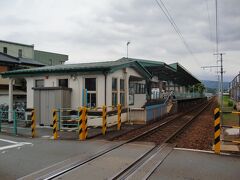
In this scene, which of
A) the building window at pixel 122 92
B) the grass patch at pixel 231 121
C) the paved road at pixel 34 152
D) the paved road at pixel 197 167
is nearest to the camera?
the paved road at pixel 197 167

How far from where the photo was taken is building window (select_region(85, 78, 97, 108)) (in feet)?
44.9

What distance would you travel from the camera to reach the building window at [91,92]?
44.9 feet

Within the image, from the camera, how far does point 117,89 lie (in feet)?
48.9

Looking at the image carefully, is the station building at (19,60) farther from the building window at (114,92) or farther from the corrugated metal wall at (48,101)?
the building window at (114,92)

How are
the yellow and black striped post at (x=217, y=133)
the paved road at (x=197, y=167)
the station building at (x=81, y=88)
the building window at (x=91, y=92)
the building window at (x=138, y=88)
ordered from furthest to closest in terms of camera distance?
the building window at (x=138, y=88) < the building window at (x=91, y=92) < the station building at (x=81, y=88) < the yellow and black striped post at (x=217, y=133) < the paved road at (x=197, y=167)

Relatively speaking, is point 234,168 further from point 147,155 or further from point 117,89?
point 117,89

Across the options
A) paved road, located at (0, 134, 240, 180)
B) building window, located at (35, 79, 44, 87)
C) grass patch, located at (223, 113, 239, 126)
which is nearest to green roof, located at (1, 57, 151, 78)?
building window, located at (35, 79, 44, 87)

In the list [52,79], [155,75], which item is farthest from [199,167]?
[155,75]

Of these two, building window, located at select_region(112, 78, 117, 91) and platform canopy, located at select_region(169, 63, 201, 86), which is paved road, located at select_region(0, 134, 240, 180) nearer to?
building window, located at select_region(112, 78, 117, 91)

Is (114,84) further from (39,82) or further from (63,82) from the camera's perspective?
(39,82)

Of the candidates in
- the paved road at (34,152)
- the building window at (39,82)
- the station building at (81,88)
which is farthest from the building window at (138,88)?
the paved road at (34,152)

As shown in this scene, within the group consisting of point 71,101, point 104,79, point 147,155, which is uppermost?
point 104,79

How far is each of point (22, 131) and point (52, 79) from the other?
12.4ft

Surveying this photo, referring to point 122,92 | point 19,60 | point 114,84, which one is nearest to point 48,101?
point 114,84
